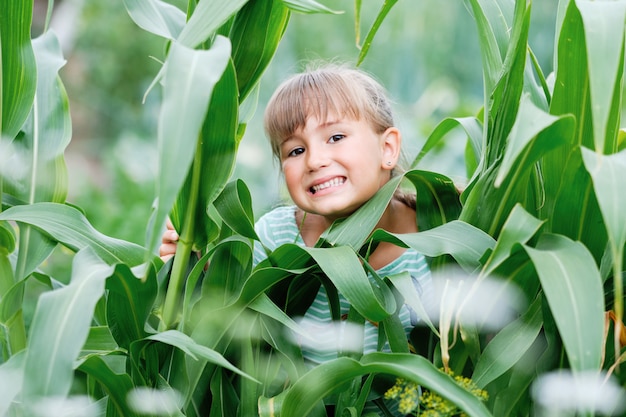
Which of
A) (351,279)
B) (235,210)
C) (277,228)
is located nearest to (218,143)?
(235,210)

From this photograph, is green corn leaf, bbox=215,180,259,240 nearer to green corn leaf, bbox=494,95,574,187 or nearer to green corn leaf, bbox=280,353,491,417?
green corn leaf, bbox=280,353,491,417

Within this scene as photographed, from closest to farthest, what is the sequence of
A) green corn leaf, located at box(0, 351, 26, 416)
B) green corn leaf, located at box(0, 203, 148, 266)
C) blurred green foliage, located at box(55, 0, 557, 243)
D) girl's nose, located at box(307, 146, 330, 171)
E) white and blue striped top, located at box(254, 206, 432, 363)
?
green corn leaf, located at box(0, 351, 26, 416) → green corn leaf, located at box(0, 203, 148, 266) → white and blue striped top, located at box(254, 206, 432, 363) → girl's nose, located at box(307, 146, 330, 171) → blurred green foliage, located at box(55, 0, 557, 243)

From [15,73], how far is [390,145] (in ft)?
1.54

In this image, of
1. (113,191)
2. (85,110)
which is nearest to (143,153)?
(113,191)

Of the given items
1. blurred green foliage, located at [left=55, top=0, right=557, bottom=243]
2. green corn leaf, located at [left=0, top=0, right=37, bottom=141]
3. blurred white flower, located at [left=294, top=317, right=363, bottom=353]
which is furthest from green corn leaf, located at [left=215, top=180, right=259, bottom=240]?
blurred green foliage, located at [left=55, top=0, right=557, bottom=243]

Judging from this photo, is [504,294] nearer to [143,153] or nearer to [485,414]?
[485,414]

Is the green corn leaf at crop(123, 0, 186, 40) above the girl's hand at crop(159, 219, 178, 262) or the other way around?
above

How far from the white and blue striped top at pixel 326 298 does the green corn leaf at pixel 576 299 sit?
224 mm

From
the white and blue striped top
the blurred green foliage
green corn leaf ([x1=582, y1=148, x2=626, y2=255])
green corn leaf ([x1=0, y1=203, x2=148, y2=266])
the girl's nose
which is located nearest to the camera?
green corn leaf ([x1=582, y1=148, x2=626, y2=255])

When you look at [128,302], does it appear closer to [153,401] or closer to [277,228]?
[153,401]

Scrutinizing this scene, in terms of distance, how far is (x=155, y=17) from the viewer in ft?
2.45

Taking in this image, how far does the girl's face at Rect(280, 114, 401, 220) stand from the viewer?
0.93m

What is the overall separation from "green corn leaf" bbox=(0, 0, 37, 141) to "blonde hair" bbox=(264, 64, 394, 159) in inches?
12.6

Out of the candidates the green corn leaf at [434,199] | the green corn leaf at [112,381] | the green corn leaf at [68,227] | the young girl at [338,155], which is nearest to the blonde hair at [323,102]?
the young girl at [338,155]
